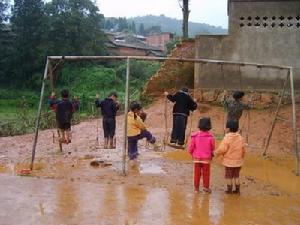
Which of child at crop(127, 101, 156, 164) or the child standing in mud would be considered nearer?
child at crop(127, 101, 156, 164)

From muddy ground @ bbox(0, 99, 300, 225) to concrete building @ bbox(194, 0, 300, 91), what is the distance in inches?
138

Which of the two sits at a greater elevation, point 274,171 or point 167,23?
point 167,23

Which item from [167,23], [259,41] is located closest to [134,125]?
[259,41]

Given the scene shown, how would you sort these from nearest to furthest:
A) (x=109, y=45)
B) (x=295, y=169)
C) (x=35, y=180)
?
(x=35, y=180) → (x=295, y=169) → (x=109, y=45)

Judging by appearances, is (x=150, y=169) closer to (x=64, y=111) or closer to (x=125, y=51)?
(x=64, y=111)

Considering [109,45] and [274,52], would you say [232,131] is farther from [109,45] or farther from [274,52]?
[109,45]

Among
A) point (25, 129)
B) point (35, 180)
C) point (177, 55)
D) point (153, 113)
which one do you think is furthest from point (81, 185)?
point (177, 55)

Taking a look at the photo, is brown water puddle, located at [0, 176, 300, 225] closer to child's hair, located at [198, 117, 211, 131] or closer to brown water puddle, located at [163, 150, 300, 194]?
child's hair, located at [198, 117, 211, 131]

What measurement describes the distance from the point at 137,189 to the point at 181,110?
2913mm

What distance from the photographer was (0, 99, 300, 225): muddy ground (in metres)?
6.76

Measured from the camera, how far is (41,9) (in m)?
42.7

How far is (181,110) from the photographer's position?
10711 mm

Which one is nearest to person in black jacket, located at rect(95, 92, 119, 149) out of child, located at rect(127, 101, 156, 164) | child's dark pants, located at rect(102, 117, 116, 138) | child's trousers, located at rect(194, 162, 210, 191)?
child's dark pants, located at rect(102, 117, 116, 138)

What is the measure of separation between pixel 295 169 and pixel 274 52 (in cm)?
624
